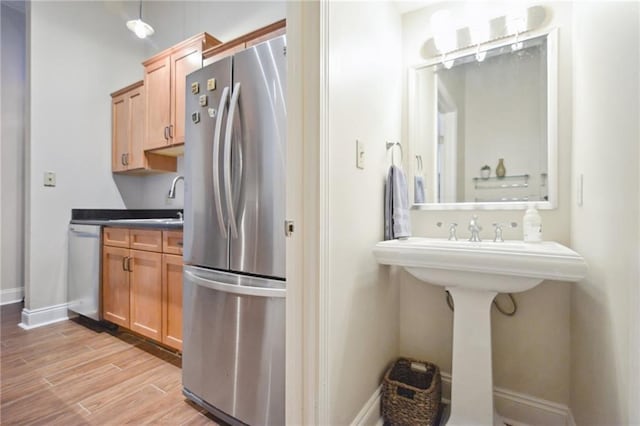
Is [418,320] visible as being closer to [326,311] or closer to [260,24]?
[326,311]

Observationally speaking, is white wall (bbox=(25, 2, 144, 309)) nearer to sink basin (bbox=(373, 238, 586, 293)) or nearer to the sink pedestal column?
sink basin (bbox=(373, 238, 586, 293))

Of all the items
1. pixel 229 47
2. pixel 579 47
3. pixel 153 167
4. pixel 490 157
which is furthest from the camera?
pixel 153 167

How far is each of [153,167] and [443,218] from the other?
102 inches

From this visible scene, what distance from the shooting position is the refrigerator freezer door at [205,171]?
1.30m

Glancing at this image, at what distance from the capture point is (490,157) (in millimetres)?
1553

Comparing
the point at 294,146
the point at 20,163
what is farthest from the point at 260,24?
the point at 20,163

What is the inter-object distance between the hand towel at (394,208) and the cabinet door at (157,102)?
1.99 meters

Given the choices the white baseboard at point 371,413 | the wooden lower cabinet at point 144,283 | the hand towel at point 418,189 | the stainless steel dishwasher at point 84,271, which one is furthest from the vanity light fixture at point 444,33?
the stainless steel dishwasher at point 84,271

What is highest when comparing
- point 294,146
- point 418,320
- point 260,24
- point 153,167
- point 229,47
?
point 260,24

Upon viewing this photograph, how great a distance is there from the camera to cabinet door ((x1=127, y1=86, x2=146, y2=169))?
2703mm

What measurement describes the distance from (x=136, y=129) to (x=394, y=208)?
2.60m

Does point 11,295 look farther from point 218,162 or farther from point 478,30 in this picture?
point 478,30

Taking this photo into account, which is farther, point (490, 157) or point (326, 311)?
point (490, 157)

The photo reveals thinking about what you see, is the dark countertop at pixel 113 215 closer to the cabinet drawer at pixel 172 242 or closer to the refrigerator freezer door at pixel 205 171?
the cabinet drawer at pixel 172 242
